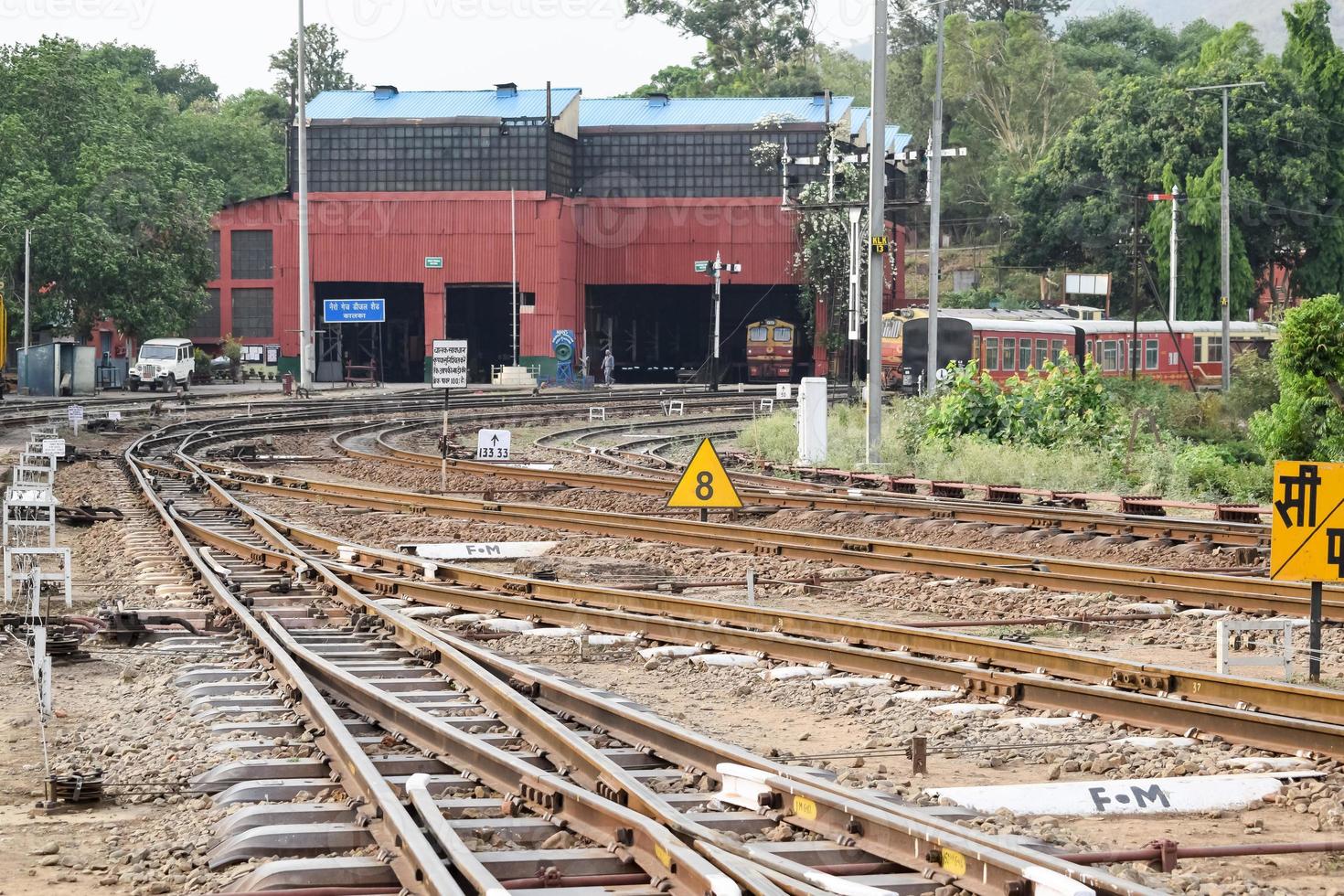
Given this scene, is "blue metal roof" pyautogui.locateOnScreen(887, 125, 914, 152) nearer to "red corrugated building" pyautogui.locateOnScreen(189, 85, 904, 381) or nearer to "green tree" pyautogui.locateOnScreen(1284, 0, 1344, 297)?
"red corrugated building" pyautogui.locateOnScreen(189, 85, 904, 381)

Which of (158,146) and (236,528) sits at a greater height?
(158,146)

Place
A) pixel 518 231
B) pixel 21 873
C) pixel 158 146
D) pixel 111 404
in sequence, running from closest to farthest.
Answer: pixel 21 873, pixel 111 404, pixel 518 231, pixel 158 146

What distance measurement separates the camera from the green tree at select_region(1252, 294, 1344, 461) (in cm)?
2922

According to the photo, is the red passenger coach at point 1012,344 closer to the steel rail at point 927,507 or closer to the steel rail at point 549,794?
the steel rail at point 927,507

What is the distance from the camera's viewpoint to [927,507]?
21969 mm

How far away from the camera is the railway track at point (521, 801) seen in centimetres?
637

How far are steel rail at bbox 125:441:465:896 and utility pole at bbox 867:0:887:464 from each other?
17.6m

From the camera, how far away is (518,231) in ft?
247

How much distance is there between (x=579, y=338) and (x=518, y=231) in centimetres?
536

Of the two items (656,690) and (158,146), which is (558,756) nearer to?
(656,690)

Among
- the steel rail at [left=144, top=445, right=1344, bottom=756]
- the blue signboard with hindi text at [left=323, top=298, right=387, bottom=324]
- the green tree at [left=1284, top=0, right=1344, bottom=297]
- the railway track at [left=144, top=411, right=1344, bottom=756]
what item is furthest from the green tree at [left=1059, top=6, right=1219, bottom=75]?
the steel rail at [left=144, top=445, right=1344, bottom=756]

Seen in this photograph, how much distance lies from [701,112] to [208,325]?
25.0 meters

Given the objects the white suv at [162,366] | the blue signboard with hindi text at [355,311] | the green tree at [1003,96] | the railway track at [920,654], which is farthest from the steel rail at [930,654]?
the green tree at [1003,96]

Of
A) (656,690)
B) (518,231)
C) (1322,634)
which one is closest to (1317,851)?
(656,690)
